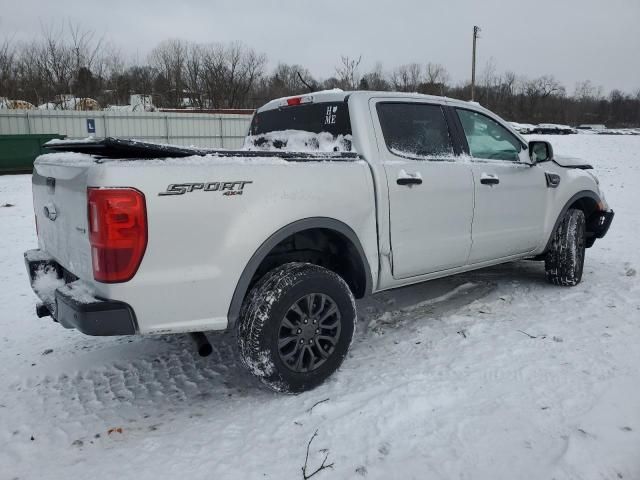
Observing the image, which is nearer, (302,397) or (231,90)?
(302,397)

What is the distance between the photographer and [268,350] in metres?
2.91

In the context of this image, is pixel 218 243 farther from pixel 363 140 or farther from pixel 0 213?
pixel 0 213

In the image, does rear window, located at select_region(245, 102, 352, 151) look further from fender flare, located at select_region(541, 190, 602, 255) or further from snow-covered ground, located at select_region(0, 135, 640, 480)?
fender flare, located at select_region(541, 190, 602, 255)

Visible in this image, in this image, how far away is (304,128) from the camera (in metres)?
3.99

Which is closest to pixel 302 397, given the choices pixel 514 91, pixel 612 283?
pixel 612 283

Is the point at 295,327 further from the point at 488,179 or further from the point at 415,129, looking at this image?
the point at 488,179

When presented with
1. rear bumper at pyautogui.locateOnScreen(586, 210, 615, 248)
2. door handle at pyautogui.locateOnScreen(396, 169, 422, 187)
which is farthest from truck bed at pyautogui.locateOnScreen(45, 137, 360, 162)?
rear bumper at pyautogui.locateOnScreen(586, 210, 615, 248)

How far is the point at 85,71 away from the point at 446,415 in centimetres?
3621

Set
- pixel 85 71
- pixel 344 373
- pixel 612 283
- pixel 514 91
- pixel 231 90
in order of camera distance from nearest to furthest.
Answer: pixel 344 373, pixel 612 283, pixel 85 71, pixel 231 90, pixel 514 91

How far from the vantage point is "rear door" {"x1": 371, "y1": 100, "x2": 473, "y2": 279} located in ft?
11.8

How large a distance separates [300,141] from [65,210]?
1785mm

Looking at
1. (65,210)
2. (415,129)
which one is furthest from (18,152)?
(415,129)

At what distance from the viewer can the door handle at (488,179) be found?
414 centimetres

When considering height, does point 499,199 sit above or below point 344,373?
above
